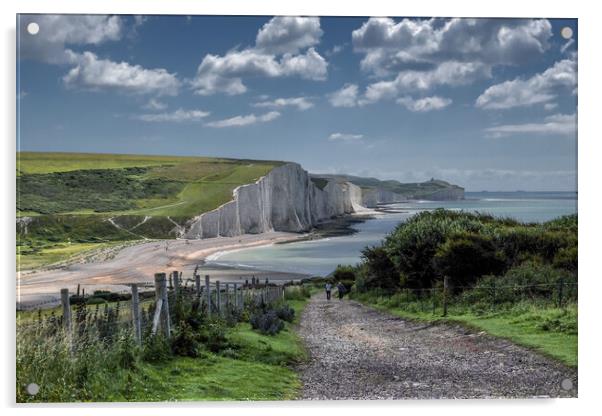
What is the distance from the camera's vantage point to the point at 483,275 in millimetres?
10656

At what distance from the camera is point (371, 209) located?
812cm

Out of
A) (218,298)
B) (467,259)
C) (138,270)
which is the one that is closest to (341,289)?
(218,298)

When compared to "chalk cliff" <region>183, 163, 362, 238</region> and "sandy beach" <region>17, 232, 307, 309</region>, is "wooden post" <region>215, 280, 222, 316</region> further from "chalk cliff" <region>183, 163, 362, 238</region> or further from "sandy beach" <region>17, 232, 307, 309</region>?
"chalk cliff" <region>183, 163, 362, 238</region>

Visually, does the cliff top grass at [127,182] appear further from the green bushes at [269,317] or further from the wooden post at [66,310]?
the green bushes at [269,317]

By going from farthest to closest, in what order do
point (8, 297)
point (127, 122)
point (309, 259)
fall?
point (309, 259) < point (127, 122) < point (8, 297)

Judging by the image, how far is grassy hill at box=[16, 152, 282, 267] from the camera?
7.12 meters

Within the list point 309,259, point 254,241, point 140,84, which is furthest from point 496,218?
point 140,84

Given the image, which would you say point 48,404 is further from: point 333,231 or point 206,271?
point 333,231

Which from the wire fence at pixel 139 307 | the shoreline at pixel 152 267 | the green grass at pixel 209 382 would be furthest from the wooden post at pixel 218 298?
the green grass at pixel 209 382

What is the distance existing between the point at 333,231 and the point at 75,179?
2.80 metres

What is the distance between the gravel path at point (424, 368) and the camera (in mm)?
7090

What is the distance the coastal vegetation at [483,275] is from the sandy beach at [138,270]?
1135 millimetres

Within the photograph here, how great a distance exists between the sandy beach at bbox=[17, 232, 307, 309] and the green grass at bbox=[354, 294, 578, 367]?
1.67 metres

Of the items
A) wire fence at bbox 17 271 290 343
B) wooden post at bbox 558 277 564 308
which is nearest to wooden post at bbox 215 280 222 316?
wire fence at bbox 17 271 290 343
